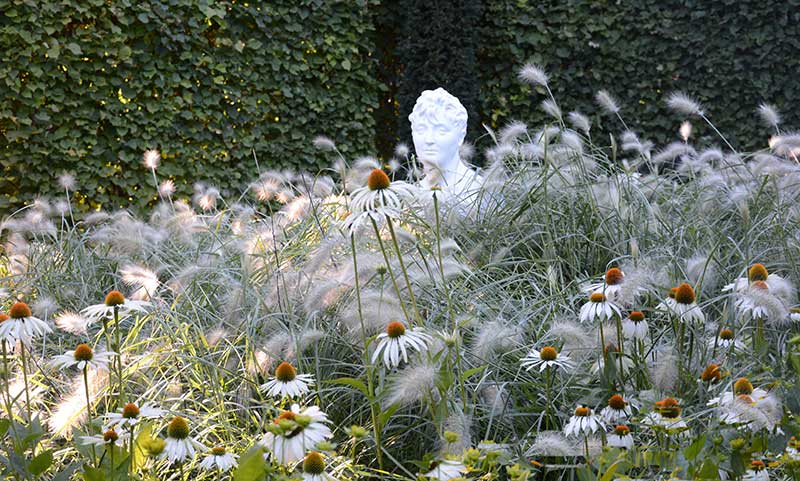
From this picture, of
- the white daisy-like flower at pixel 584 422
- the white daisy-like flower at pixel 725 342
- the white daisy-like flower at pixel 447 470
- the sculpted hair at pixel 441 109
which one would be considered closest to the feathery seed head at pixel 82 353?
the white daisy-like flower at pixel 447 470

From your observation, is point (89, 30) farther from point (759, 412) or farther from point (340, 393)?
point (759, 412)

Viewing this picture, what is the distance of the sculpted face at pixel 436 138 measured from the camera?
15.4 feet

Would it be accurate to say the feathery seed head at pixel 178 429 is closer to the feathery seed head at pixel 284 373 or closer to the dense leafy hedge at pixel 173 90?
the feathery seed head at pixel 284 373

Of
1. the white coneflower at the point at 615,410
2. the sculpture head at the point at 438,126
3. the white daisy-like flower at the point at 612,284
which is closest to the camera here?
the white coneflower at the point at 615,410

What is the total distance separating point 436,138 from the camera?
4.68 m

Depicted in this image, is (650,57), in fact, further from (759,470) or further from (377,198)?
(759,470)

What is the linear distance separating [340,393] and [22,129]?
13.3 feet

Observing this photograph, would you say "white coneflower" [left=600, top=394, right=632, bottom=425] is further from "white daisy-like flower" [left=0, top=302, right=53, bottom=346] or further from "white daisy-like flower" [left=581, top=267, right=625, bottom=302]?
"white daisy-like flower" [left=0, top=302, right=53, bottom=346]

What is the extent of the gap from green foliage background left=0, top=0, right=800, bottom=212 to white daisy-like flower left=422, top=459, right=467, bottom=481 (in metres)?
4.96

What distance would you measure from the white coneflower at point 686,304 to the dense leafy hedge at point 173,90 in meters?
4.69

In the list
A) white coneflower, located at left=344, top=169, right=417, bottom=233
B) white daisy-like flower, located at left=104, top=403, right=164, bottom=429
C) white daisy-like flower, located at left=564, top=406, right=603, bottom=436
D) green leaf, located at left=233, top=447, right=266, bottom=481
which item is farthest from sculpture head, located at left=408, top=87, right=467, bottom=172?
green leaf, located at left=233, top=447, right=266, bottom=481

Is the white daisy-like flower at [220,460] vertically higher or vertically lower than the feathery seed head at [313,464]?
lower

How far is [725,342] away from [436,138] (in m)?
2.54

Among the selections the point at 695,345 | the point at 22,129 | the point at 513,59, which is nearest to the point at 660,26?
the point at 513,59
